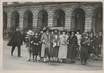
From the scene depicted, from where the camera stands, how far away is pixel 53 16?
1.83m

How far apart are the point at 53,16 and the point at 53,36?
0.14m

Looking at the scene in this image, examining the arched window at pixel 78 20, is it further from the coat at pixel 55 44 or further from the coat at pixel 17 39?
the coat at pixel 17 39

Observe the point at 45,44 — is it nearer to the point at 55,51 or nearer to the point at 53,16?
the point at 55,51

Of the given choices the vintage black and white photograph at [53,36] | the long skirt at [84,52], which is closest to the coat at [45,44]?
the vintage black and white photograph at [53,36]

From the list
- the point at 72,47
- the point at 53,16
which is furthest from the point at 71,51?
the point at 53,16

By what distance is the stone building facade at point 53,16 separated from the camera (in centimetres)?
183

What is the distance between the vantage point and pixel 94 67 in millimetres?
1850

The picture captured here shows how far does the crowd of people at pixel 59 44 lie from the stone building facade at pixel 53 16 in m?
0.04

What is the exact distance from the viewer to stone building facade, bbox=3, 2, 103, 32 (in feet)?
5.99

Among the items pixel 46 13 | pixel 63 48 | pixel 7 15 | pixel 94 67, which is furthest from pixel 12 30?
pixel 94 67

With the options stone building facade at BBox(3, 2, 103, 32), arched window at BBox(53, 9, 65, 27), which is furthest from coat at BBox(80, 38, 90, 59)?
arched window at BBox(53, 9, 65, 27)

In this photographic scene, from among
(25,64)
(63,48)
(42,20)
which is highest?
(42,20)

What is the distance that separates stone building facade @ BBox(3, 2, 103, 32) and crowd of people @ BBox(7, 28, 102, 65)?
0.15ft

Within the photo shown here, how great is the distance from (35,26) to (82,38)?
342 mm
